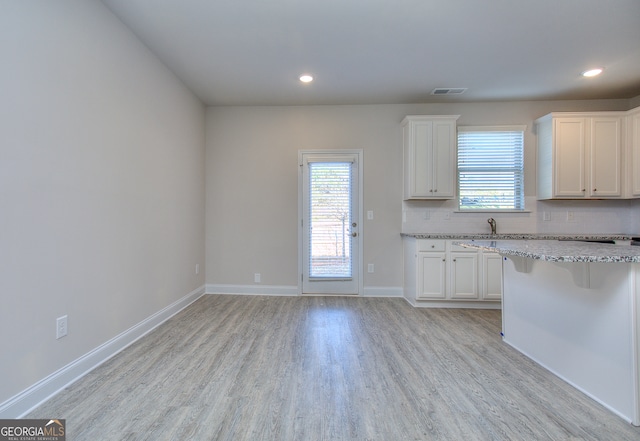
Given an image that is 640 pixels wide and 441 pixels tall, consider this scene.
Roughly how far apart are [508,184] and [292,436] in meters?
4.00

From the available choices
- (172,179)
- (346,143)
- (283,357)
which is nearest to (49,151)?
(172,179)

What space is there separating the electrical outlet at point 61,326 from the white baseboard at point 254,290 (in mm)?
2214

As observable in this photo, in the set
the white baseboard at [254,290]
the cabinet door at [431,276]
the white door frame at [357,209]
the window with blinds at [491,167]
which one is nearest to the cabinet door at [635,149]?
the window with blinds at [491,167]

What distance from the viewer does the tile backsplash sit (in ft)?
12.3

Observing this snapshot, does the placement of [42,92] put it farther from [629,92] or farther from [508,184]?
[629,92]

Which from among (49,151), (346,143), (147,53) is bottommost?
(49,151)

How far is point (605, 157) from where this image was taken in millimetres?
3451

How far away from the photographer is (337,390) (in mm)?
1750

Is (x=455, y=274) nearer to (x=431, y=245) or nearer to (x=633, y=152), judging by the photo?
(x=431, y=245)

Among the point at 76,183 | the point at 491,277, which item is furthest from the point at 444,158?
the point at 76,183

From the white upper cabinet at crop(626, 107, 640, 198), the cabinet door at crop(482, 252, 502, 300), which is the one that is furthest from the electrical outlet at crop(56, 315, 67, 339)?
the white upper cabinet at crop(626, 107, 640, 198)

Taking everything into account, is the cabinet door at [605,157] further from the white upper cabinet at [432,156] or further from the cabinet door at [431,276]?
the cabinet door at [431,276]

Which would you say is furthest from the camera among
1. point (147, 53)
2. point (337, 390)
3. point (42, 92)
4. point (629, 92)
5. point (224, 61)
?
point (629, 92)

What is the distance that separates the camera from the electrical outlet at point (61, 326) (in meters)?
1.72
